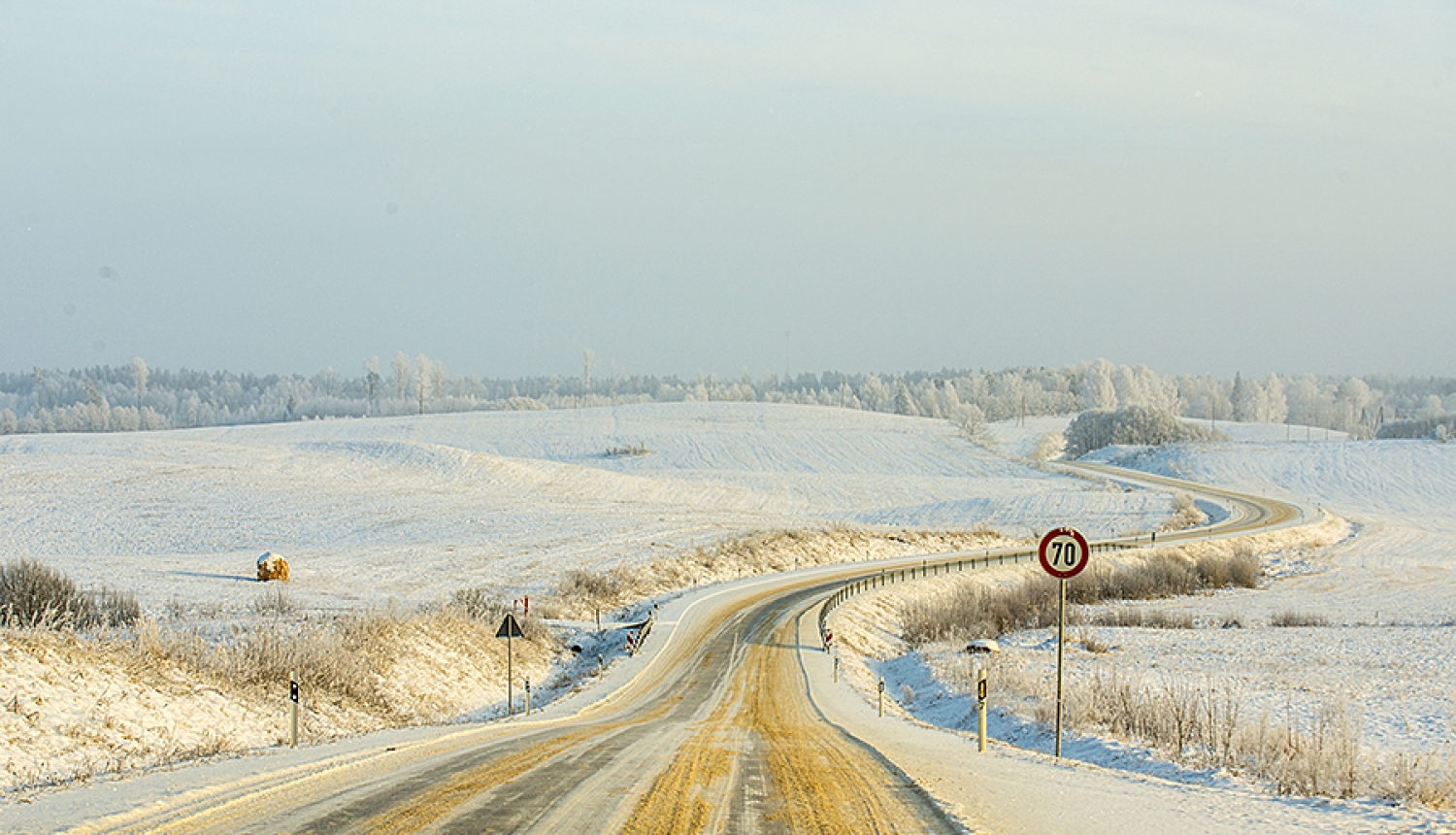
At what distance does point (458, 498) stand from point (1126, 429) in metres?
97.5

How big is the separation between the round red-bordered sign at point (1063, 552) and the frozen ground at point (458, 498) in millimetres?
22829

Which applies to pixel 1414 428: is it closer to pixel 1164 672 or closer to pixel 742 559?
pixel 742 559

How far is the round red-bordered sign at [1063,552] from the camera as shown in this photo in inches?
591

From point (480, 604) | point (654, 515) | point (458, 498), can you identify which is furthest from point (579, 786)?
point (458, 498)

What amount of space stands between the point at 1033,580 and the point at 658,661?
25991 millimetres

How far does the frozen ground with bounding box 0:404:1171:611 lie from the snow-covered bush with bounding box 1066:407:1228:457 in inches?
1132

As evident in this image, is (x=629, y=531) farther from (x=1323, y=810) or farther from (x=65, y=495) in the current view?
(x=1323, y=810)

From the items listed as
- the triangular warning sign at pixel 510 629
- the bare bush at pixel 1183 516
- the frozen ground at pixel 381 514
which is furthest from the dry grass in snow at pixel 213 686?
the bare bush at pixel 1183 516

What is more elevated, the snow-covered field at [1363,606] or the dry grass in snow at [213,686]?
the dry grass in snow at [213,686]

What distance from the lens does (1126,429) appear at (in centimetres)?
13612

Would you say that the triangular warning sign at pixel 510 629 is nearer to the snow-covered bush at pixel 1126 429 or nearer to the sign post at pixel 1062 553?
the sign post at pixel 1062 553

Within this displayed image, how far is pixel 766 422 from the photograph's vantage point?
432ft

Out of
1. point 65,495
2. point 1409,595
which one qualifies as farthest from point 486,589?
point 1409,595

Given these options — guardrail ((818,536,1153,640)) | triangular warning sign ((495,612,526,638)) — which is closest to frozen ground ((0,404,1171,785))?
triangular warning sign ((495,612,526,638))
